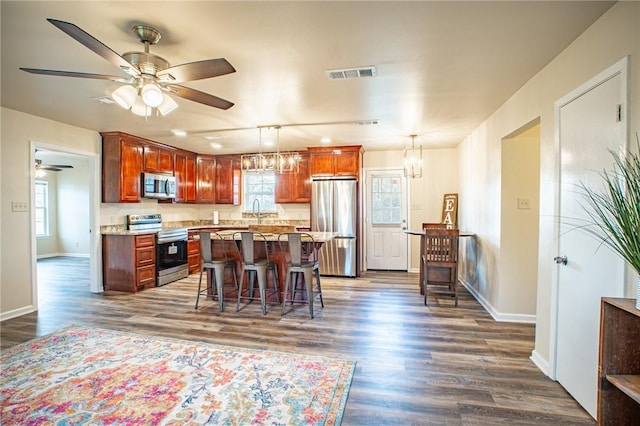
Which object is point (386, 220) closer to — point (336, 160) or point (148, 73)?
point (336, 160)

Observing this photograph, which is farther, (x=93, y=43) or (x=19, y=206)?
(x=19, y=206)

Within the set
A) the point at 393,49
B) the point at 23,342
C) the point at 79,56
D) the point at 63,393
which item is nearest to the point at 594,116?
the point at 393,49

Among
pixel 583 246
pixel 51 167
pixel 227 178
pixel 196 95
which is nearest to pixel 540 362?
pixel 583 246

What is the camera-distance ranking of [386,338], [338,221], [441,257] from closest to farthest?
[386,338]
[441,257]
[338,221]

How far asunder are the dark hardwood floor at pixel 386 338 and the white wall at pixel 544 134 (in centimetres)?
45

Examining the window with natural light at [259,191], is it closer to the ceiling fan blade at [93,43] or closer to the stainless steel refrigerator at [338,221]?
the stainless steel refrigerator at [338,221]

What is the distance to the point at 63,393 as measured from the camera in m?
2.17

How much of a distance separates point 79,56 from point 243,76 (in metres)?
1.23

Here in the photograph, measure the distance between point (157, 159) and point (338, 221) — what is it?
11.4ft

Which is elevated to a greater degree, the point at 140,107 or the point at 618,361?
the point at 140,107

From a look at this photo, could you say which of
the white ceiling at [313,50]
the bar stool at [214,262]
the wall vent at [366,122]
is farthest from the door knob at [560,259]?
the bar stool at [214,262]

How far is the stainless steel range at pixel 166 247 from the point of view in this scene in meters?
5.16

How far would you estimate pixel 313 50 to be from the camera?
2.27 meters

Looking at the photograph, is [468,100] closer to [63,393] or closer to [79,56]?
[79,56]
